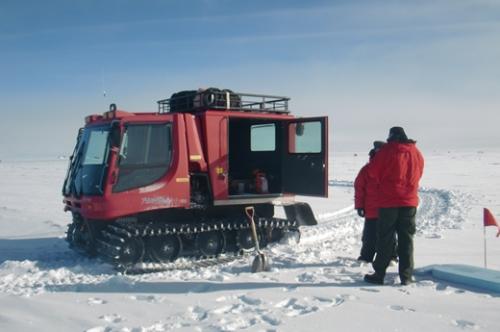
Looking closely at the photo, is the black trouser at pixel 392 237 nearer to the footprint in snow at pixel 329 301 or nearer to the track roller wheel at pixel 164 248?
the footprint in snow at pixel 329 301

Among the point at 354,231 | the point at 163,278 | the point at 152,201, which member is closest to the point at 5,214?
the point at 152,201

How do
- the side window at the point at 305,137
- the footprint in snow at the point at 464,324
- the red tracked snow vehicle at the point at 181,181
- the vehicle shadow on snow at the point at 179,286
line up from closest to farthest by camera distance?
the footprint in snow at the point at 464,324
the vehicle shadow on snow at the point at 179,286
the red tracked snow vehicle at the point at 181,181
the side window at the point at 305,137

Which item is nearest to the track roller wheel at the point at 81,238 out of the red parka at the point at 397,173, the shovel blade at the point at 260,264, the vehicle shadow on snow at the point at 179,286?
the vehicle shadow on snow at the point at 179,286

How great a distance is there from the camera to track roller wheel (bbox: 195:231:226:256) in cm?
795

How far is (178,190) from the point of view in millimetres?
7559

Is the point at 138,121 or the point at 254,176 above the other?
the point at 138,121

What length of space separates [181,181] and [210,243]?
1.22m

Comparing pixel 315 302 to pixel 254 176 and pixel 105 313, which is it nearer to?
pixel 105 313

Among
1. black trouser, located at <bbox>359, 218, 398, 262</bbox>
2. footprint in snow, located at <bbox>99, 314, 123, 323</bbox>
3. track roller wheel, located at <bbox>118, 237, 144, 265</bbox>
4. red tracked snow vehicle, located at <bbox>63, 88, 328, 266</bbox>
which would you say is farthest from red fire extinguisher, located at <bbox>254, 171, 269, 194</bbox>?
footprint in snow, located at <bbox>99, 314, 123, 323</bbox>

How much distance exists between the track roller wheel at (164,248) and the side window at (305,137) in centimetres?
291

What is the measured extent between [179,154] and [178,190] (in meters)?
0.58

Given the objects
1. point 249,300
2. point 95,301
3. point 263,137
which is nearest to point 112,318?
point 95,301

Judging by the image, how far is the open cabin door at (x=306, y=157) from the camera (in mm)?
8469

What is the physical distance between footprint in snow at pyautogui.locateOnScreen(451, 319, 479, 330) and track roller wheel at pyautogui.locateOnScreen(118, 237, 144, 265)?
4525 millimetres
